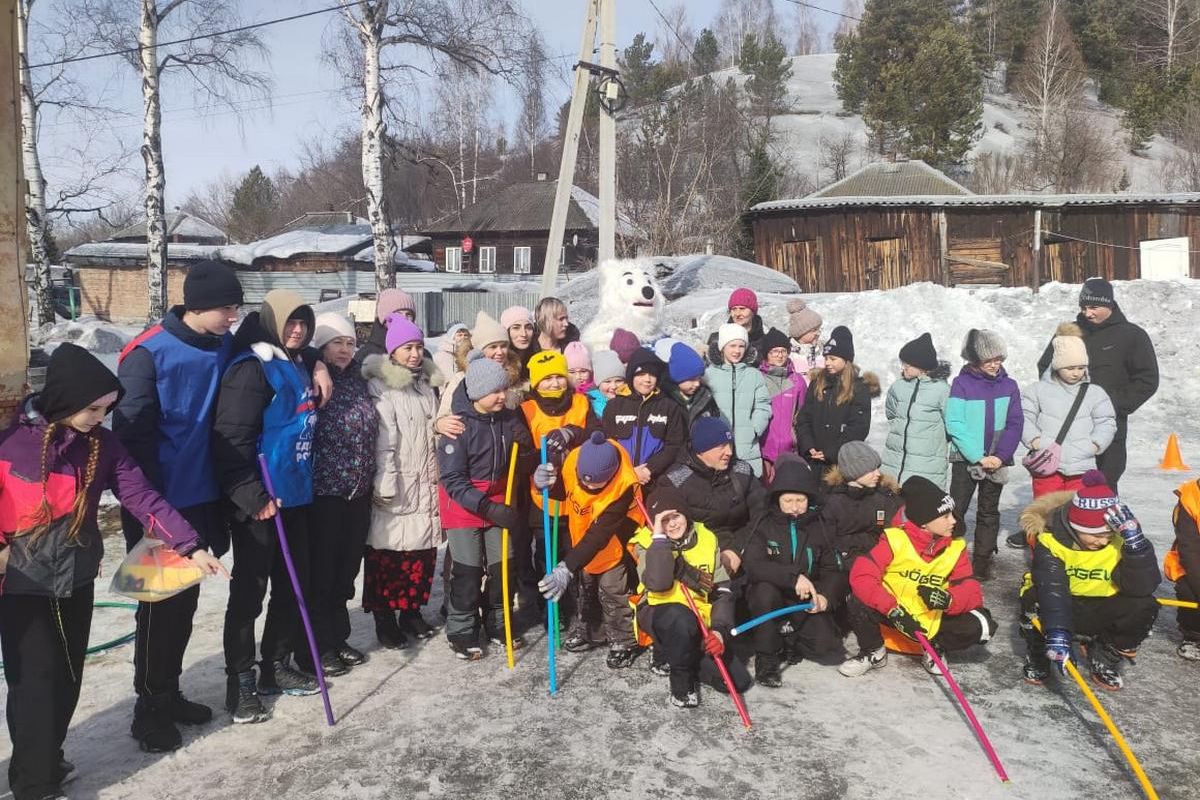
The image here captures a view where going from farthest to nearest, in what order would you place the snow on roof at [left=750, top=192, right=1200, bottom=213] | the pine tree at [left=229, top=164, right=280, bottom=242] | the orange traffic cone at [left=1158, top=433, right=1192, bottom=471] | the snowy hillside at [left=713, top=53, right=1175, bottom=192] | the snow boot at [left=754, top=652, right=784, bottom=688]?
the pine tree at [left=229, top=164, right=280, bottom=242] < the snowy hillside at [left=713, top=53, right=1175, bottom=192] < the snow on roof at [left=750, top=192, right=1200, bottom=213] < the orange traffic cone at [left=1158, top=433, right=1192, bottom=471] < the snow boot at [left=754, top=652, right=784, bottom=688]

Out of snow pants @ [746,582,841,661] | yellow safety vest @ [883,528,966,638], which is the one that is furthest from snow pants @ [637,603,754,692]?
yellow safety vest @ [883,528,966,638]

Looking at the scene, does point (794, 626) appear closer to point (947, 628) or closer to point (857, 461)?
point (947, 628)

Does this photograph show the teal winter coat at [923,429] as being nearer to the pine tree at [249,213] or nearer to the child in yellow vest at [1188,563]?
the child in yellow vest at [1188,563]

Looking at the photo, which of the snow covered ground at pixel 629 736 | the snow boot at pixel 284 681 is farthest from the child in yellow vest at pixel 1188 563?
the snow boot at pixel 284 681

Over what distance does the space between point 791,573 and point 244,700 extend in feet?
8.56

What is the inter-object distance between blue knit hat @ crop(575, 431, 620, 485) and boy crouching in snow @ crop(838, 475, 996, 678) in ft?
4.39

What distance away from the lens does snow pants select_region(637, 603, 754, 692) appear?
386 cm

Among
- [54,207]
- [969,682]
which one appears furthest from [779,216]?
[969,682]

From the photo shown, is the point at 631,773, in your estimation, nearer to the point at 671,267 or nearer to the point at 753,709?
the point at 753,709

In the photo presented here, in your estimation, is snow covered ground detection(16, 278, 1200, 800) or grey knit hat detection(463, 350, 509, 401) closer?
snow covered ground detection(16, 278, 1200, 800)

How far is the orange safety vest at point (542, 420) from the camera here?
470 centimetres

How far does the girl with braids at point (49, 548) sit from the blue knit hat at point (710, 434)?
8.51ft

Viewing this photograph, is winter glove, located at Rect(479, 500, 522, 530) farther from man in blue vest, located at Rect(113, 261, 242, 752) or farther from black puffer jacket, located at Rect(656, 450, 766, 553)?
A: man in blue vest, located at Rect(113, 261, 242, 752)

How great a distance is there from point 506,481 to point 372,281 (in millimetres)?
24937
